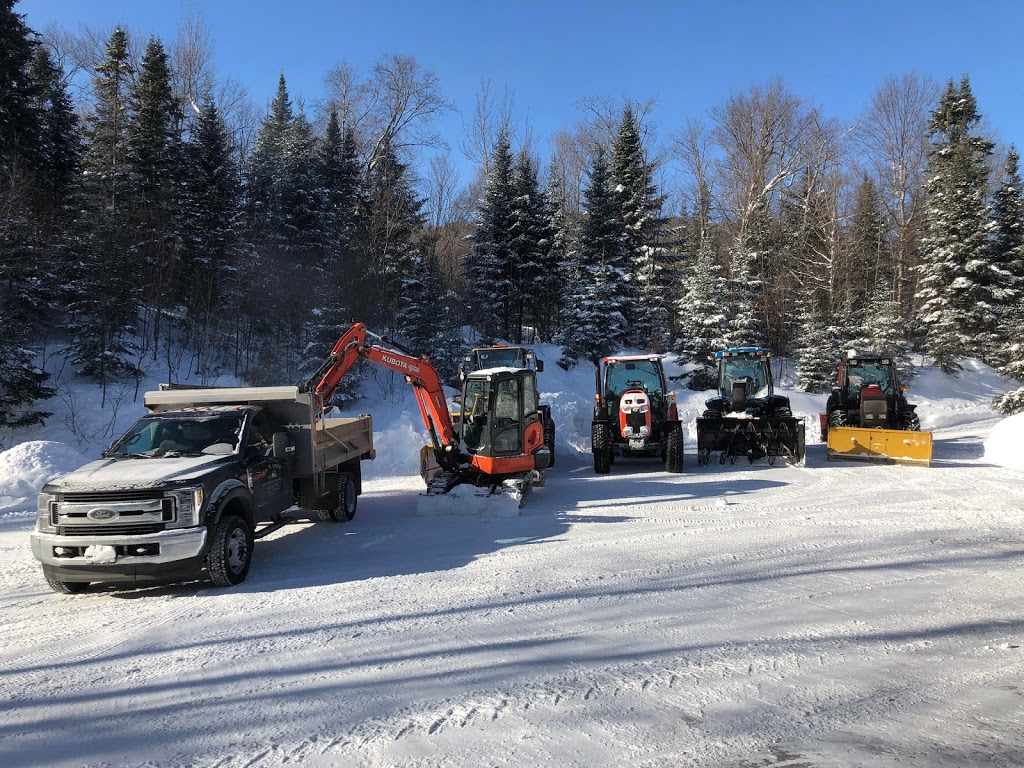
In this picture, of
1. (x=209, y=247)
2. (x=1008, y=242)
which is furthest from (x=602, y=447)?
(x=1008, y=242)

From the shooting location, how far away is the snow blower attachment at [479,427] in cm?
1051

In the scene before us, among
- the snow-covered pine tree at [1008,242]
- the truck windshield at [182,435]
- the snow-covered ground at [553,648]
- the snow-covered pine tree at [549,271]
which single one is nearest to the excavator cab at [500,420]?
the snow-covered ground at [553,648]

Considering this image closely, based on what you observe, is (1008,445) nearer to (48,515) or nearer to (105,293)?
(48,515)

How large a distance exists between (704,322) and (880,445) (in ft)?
47.6

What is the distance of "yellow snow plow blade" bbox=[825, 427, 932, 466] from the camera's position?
13383 millimetres

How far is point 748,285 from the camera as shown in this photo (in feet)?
102

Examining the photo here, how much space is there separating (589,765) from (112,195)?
27510 millimetres

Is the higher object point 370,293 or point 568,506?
point 370,293

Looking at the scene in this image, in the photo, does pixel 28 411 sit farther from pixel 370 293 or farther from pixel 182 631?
pixel 182 631

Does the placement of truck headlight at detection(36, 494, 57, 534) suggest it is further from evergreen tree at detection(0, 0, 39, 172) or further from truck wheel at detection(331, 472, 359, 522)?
evergreen tree at detection(0, 0, 39, 172)

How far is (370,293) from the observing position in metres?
25.4

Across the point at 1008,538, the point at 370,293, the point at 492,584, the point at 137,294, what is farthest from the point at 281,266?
the point at 1008,538

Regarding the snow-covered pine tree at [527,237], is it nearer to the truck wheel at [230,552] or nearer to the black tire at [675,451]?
the black tire at [675,451]

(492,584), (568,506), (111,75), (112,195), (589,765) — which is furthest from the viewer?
(111,75)
